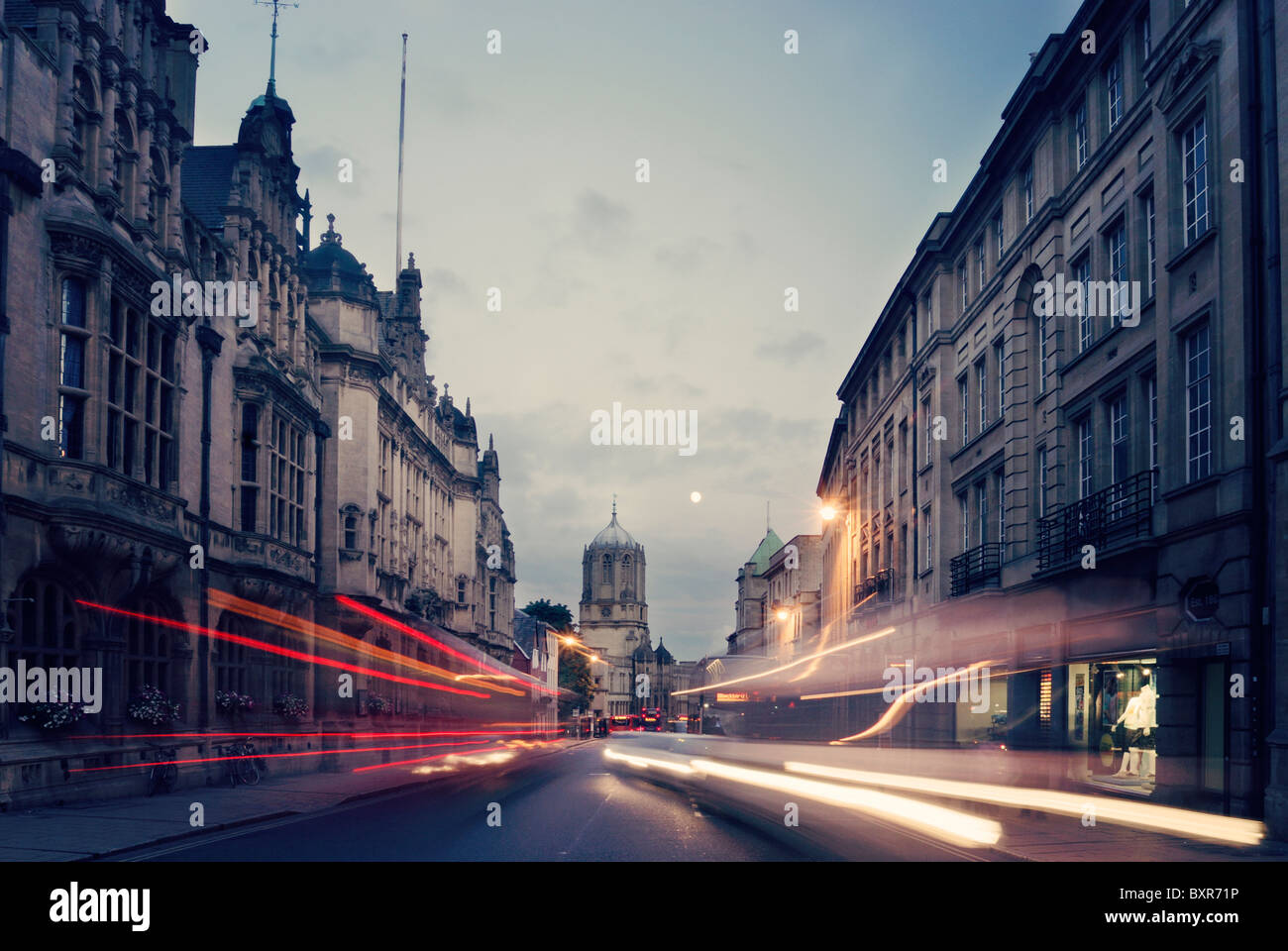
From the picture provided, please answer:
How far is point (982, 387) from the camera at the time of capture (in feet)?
117

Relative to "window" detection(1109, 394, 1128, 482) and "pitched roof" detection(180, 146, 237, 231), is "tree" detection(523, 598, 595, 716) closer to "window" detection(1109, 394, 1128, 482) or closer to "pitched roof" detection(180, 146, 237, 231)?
"pitched roof" detection(180, 146, 237, 231)

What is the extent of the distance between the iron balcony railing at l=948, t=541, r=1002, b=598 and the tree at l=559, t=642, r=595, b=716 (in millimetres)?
101565

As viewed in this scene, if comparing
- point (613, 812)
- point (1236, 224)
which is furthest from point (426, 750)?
point (1236, 224)

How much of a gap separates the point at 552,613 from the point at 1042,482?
378 ft

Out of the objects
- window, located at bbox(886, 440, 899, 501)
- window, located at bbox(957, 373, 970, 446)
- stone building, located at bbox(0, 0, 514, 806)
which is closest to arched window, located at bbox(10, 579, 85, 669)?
stone building, located at bbox(0, 0, 514, 806)

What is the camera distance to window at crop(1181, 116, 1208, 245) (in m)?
20.4

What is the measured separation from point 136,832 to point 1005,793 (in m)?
13.7

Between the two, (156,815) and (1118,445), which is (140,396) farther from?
(1118,445)

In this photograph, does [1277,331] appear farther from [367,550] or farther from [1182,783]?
[367,550]

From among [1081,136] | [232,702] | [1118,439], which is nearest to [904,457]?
[1081,136]

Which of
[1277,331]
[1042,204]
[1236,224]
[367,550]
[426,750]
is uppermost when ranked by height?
[1042,204]

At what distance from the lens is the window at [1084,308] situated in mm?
25984

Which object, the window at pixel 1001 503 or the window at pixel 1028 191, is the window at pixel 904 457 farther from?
the window at pixel 1028 191
